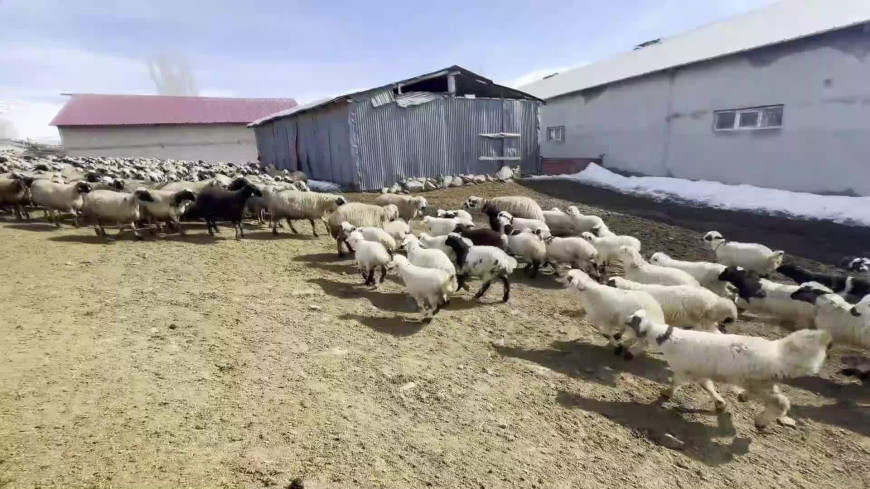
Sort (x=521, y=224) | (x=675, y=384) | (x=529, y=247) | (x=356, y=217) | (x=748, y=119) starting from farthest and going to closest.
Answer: (x=748, y=119) < (x=356, y=217) < (x=521, y=224) < (x=529, y=247) < (x=675, y=384)

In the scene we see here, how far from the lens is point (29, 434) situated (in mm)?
2891

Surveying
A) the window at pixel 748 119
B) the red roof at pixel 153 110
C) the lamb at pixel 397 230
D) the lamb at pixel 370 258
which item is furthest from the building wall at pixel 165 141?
the lamb at pixel 370 258

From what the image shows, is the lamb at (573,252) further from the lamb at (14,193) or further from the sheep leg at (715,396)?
the lamb at (14,193)

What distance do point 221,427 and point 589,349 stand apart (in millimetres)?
4353

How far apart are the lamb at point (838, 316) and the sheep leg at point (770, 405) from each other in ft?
6.34

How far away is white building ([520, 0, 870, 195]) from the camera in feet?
44.9

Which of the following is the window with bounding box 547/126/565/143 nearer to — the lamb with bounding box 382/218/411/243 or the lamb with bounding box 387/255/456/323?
the lamb with bounding box 382/218/411/243

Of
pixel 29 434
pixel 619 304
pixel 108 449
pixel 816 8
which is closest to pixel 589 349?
pixel 619 304

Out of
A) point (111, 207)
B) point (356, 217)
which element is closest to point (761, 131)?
point (356, 217)

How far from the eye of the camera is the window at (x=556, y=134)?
92.3ft

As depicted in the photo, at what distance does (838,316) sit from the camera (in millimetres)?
5152

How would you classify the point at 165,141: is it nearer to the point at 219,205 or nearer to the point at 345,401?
the point at 219,205

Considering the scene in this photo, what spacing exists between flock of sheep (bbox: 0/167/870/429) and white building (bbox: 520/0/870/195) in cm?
961

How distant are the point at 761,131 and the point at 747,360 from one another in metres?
16.4
